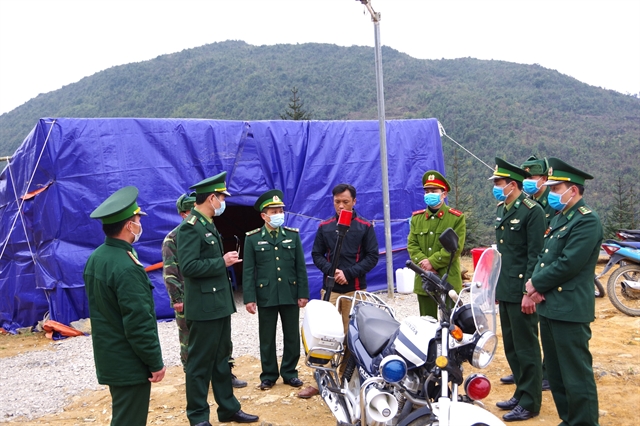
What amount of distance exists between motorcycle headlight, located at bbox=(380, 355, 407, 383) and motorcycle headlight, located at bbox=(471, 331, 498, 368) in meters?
0.41

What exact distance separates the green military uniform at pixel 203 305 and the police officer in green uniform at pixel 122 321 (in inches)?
35.6

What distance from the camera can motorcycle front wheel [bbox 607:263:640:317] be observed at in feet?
24.9

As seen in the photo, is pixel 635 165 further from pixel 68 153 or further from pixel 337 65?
pixel 337 65

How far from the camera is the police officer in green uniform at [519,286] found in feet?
14.0

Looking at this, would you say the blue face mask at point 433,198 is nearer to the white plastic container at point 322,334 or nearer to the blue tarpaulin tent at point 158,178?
the white plastic container at point 322,334

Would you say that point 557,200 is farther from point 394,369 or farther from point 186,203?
point 186,203

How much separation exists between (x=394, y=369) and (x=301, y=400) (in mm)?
1989

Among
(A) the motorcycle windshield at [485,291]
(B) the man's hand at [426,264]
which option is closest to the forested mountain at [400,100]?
(B) the man's hand at [426,264]

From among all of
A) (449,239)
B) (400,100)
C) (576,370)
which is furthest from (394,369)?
(400,100)

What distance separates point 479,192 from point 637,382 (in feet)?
69.4

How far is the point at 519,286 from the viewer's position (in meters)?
4.37

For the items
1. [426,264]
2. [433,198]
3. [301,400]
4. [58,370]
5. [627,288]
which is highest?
[433,198]

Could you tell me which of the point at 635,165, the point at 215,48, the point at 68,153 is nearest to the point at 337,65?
the point at 215,48

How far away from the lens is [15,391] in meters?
5.75
